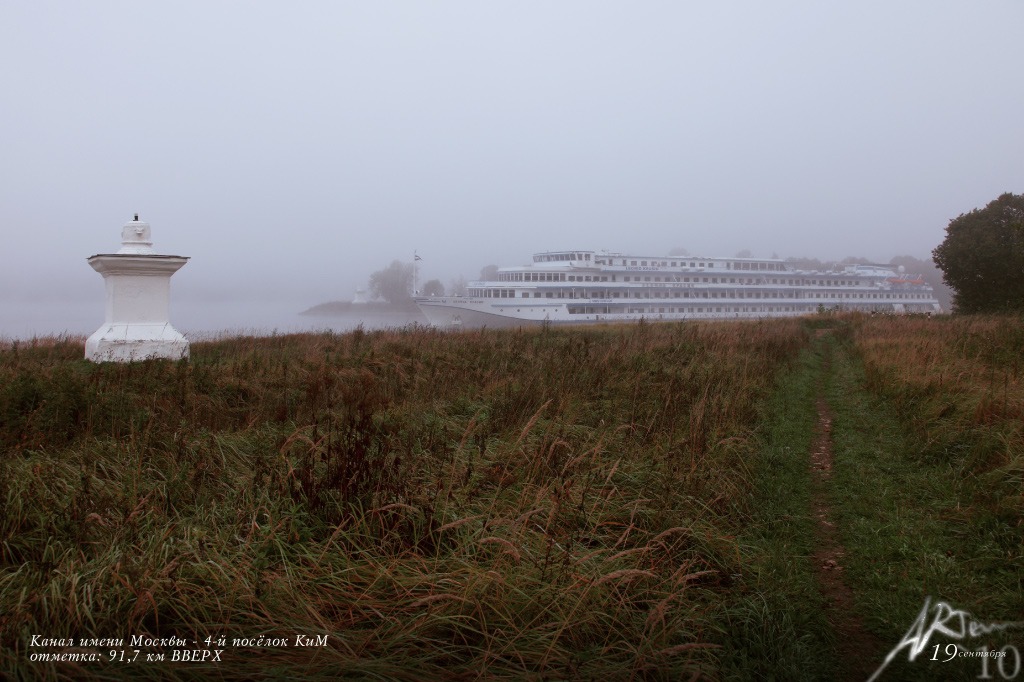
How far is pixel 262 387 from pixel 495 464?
13.7 feet

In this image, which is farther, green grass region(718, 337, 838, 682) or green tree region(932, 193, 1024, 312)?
green tree region(932, 193, 1024, 312)

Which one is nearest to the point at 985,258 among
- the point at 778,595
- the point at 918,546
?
the point at 918,546

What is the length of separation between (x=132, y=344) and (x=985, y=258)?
1503 inches

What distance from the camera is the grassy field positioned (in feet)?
8.61

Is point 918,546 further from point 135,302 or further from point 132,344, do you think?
point 135,302

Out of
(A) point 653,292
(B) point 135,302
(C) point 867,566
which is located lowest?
(C) point 867,566

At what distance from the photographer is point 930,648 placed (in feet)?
9.51

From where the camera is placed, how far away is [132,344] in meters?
8.59

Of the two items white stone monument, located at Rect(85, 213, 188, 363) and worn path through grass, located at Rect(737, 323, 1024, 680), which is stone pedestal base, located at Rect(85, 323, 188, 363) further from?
worn path through grass, located at Rect(737, 323, 1024, 680)

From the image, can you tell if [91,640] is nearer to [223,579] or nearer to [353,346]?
[223,579]

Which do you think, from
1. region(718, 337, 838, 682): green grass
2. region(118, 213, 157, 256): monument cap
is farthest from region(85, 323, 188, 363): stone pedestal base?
region(718, 337, 838, 682): green grass

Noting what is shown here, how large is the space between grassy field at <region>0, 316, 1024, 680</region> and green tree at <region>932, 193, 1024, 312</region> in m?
31.2

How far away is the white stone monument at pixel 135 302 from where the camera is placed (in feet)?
27.9

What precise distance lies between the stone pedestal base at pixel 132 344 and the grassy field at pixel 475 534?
1464 mm
